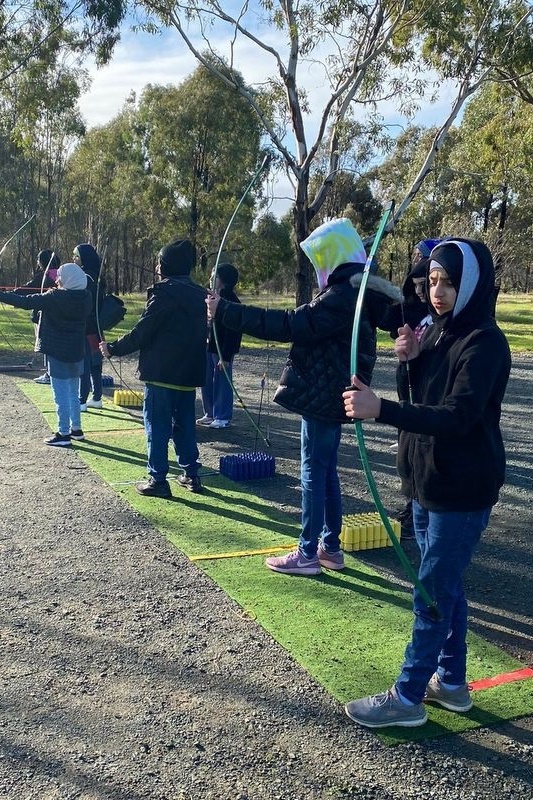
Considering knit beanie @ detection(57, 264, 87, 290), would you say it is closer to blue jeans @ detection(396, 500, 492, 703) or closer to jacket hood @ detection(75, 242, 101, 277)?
jacket hood @ detection(75, 242, 101, 277)

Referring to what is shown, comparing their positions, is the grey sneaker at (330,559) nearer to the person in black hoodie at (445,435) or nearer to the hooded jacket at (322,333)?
the hooded jacket at (322,333)

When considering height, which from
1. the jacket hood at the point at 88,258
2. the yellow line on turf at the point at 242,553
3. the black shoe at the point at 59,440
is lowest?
the yellow line on turf at the point at 242,553

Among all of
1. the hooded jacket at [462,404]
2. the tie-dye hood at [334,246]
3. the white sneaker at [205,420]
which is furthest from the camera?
the white sneaker at [205,420]

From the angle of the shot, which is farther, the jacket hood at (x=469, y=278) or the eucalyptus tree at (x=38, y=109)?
the eucalyptus tree at (x=38, y=109)

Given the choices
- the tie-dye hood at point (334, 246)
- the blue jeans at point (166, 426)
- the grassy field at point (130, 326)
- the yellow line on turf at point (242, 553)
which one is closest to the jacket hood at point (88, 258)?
the grassy field at point (130, 326)

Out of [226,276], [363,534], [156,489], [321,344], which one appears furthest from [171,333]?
[226,276]

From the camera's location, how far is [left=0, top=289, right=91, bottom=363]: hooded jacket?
7.50m

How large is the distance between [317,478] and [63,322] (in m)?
4.14

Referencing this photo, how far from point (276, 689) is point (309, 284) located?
14.1 meters

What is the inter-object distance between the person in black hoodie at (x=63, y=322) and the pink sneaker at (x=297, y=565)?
147 inches

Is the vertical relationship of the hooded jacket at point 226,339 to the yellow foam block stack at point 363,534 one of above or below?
above

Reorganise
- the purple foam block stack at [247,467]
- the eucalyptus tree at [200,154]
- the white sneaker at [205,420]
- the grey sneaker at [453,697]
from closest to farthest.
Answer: the grey sneaker at [453,697] → the purple foam block stack at [247,467] → the white sneaker at [205,420] → the eucalyptus tree at [200,154]

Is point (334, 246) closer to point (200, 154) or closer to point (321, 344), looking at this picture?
point (321, 344)

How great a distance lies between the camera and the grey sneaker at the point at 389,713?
3070 millimetres
